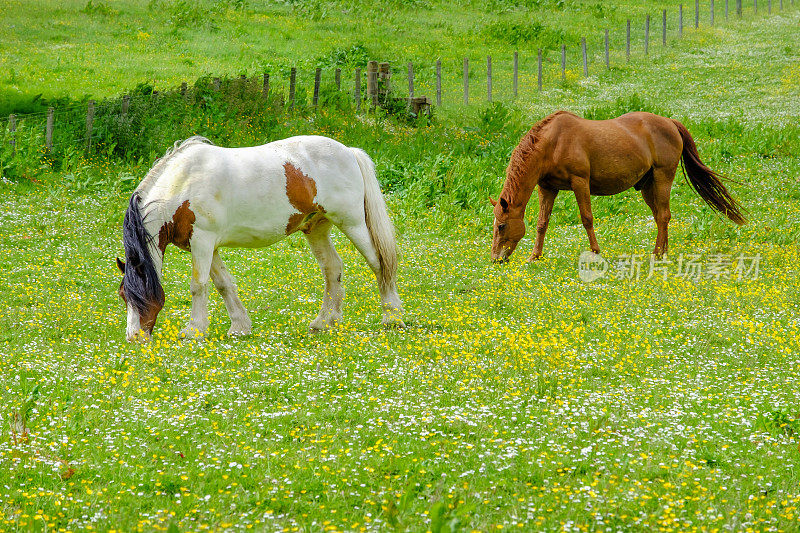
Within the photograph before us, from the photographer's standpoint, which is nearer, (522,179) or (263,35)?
(522,179)

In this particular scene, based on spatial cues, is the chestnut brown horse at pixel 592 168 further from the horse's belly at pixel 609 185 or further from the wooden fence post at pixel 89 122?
the wooden fence post at pixel 89 122

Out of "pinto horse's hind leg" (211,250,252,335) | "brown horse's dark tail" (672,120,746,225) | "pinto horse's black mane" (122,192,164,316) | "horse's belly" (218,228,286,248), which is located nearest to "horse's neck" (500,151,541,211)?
"brown horse's dark tail" (672,120,746,225)

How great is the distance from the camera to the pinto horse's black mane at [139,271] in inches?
348

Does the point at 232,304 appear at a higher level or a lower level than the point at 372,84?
lower

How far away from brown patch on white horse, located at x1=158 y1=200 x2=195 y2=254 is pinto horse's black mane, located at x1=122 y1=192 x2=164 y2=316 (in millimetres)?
239

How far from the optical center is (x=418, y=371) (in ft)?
26.9

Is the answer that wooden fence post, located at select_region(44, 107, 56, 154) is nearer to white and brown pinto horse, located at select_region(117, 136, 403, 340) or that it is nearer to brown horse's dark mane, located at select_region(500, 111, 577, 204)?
white and brown pinto horse, located at select_region(117, 136, 403, 340)

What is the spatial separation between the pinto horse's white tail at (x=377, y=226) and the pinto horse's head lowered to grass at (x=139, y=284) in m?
2.70

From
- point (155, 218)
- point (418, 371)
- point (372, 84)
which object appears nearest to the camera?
point (418, 371)

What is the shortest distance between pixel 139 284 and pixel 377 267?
291 centimetres

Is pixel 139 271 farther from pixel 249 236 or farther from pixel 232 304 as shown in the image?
pixel 249 236

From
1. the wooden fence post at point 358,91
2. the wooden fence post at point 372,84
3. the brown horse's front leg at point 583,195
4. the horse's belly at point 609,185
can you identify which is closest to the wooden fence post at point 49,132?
the wooden fence post at point 358,91

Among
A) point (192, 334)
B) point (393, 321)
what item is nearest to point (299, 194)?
point (393, 321)

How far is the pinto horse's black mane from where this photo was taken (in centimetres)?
883
